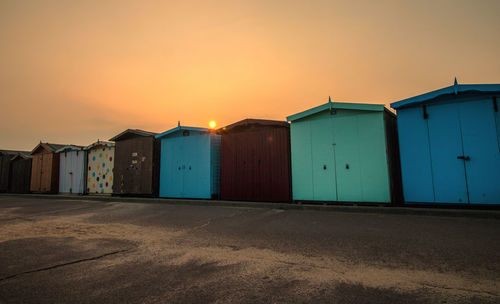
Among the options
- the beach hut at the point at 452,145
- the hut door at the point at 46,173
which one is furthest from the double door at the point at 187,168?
the hut door at the point at 46,173

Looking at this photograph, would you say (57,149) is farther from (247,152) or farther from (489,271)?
(489,271)

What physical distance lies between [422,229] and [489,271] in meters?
2.20

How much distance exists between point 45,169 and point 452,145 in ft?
76.3

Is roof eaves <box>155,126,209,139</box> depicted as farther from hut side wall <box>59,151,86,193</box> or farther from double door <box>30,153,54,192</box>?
double door <box>30,153,54,192</box>

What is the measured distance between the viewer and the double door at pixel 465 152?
6.43 metres

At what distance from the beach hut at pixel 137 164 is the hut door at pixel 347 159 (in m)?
9.30

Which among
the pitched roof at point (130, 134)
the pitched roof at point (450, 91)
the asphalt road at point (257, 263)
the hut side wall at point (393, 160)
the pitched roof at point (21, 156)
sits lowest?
the asphalt road at point (257, 263)

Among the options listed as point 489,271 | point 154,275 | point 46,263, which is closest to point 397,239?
point 489,271

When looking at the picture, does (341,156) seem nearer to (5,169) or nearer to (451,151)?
(451,151)

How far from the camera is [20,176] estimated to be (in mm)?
20094

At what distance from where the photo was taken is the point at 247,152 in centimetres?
1039

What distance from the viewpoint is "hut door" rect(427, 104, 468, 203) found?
266 inches

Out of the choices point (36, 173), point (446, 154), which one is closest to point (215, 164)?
point (446, 154)

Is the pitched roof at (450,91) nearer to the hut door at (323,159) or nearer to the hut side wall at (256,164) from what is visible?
the hut door at (323,159)
